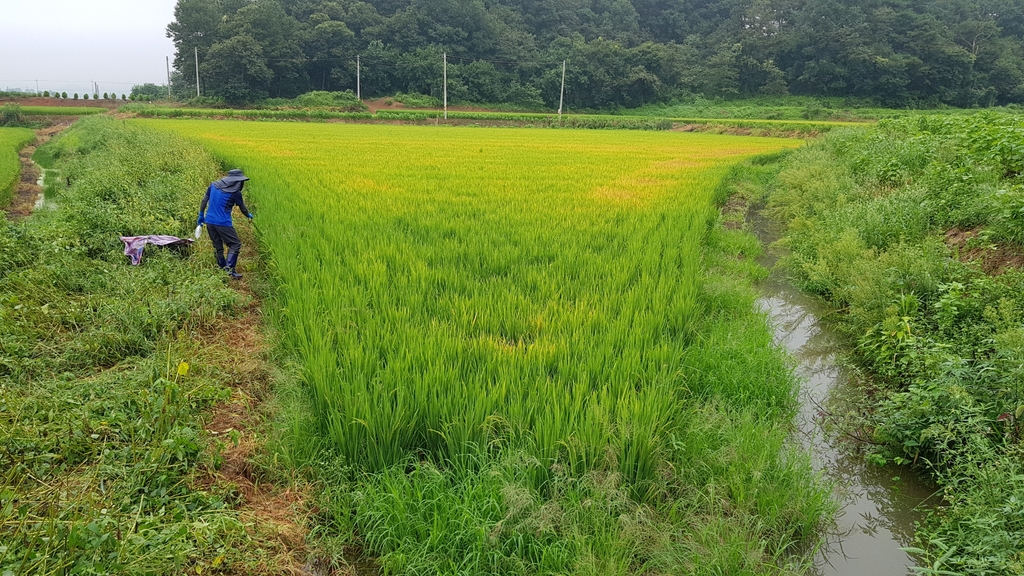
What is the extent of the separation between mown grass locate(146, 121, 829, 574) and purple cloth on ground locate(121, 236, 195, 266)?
93 centimetres

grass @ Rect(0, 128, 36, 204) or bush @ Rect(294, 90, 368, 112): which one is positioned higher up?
bush @ Rect(294, 90, 368, 112)

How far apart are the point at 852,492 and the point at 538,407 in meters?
1.79

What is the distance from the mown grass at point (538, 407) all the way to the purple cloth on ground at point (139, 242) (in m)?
0.93

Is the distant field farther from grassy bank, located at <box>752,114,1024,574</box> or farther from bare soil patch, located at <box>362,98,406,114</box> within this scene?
grassy bank, located at <box>752,114,1024,574</box>

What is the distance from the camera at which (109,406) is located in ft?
8.66

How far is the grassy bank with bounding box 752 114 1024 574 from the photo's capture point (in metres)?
2.28

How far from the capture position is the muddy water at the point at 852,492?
2357 mm

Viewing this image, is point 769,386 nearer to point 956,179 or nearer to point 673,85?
point 956,179

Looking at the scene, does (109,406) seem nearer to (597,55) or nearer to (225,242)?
(225,242)

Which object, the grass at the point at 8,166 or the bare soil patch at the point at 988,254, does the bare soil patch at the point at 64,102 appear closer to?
the grass at the point at 8,166

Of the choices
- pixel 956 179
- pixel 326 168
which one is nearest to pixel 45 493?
pixel 956 179

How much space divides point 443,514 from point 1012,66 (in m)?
68.6

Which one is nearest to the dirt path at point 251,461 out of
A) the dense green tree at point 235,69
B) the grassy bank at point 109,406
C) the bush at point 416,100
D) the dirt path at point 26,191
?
the grassy bank at point 109,406

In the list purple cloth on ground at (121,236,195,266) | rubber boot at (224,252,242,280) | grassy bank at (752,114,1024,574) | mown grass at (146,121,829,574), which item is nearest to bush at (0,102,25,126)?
purple cloth on ground at (121,236,195,266)
